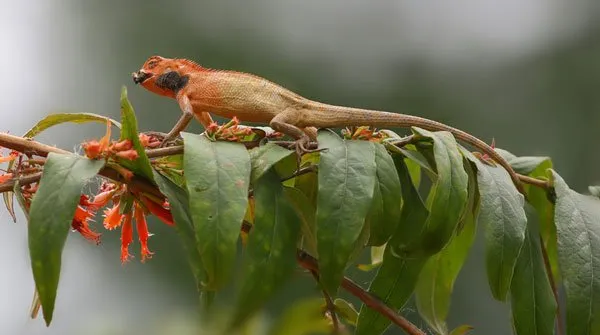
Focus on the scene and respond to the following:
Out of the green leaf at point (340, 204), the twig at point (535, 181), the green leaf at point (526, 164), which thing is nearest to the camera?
the green leaf at point (340, 204)

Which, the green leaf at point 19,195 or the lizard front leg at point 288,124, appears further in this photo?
the lizard front leg at point 288,124

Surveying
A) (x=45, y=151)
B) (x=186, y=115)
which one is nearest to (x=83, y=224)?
(x=45, y=151)

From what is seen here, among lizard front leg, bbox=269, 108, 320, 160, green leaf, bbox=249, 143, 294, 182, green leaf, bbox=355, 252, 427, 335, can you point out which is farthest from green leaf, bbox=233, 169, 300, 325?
lizard front leg, bbox=269, 108, 320, 160

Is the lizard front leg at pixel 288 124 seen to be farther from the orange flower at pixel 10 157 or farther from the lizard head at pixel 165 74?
the orange flower at pixel 10 157

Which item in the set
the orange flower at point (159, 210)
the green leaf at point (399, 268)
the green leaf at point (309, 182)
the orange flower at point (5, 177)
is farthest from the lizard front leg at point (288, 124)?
the orange flower at point (5, 177)

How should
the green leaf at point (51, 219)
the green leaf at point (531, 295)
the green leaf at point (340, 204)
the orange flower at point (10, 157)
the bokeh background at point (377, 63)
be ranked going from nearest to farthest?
the green leaf at point (51, 219), the green leaf at point (340, 204), the orange flower at point (10, 157), the green leaf at point (531, 295), the bokeh background at point (377, 63)

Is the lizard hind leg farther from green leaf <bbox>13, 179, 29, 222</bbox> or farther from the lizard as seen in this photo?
green leaf <bbox>13, 179, 29, 222</bbox>

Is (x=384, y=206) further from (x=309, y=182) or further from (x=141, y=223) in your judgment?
(x=141, y=223)
